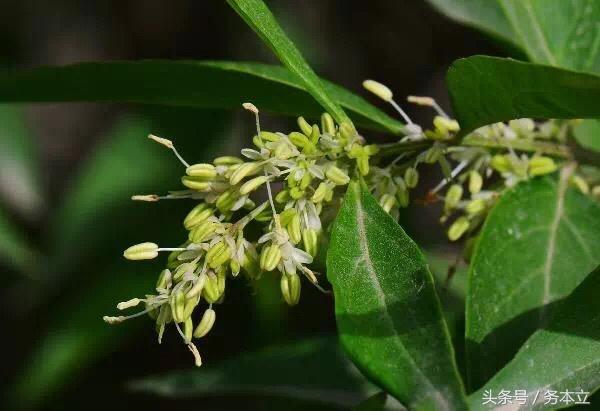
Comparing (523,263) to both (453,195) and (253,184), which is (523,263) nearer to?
(453,195)

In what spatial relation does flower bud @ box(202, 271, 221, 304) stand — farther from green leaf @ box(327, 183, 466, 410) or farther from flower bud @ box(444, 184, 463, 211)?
flower bud @ box(444, 184, 463, 211)

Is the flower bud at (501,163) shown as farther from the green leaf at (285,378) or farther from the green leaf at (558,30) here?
the green leaf at (285,378)

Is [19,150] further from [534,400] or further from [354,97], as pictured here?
[534,400]

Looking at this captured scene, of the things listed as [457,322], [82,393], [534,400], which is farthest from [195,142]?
[534,400]

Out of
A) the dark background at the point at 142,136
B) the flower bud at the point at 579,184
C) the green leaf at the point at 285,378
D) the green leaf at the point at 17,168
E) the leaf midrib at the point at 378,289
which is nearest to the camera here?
the leaf midrib at the point at 378,289


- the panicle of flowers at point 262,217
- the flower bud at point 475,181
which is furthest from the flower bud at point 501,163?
the panicle of flowers at point 262,217

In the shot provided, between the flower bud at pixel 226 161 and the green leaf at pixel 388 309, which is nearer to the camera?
the green leaf at pixel 388 309

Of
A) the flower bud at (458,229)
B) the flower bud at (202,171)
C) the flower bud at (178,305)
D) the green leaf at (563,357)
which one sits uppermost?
the flower bud at (202,171)
